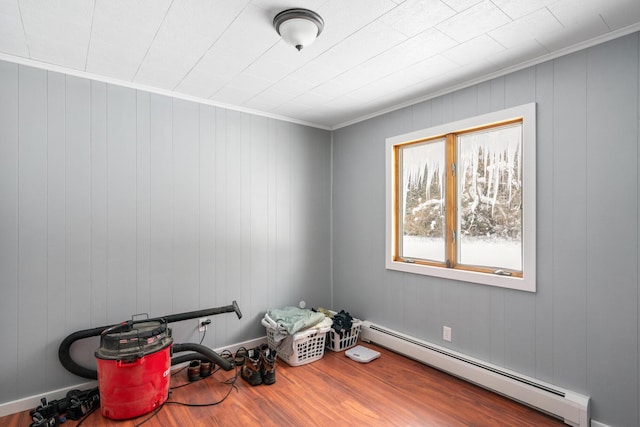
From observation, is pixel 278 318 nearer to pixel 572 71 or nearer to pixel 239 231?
pixel 239 231

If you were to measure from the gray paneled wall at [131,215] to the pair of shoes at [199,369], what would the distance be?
287 mm

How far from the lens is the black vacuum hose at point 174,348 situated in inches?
93.8

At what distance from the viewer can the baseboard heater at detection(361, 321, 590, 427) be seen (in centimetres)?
211

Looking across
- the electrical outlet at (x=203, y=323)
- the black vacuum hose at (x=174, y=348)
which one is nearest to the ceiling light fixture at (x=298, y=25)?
the black vacuum hose at (x=174, y=348)

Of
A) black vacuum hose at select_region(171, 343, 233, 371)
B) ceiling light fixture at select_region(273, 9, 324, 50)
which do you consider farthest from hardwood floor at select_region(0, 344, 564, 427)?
ceiling light fixture at select_region(273, 9, 324, 50)

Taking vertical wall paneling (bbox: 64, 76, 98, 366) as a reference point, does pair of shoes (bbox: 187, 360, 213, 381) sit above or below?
below

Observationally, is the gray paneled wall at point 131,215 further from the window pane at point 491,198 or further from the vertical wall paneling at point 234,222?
the window pane at point 491,198

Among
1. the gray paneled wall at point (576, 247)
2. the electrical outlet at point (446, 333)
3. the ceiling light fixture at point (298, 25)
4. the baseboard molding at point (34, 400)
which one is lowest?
the baseboard molding at point (34, 400)

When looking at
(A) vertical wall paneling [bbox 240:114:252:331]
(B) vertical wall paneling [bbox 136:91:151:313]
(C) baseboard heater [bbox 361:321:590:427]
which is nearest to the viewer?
(C) baseboard heater [bbox 361:321:590:427]

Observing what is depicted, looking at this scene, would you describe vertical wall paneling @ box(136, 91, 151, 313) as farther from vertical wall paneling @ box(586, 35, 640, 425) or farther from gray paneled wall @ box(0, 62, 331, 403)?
vertical wall paneling @ box(586, 35, 640, 425)

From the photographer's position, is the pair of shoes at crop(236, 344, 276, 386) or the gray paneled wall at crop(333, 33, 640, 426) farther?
the pair of shoes at crop(236, 344, 276, 386)

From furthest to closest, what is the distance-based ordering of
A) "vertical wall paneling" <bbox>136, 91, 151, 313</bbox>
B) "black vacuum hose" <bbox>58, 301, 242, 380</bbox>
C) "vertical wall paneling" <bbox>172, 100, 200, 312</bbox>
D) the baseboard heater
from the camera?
"vertical wall paneling" <bbox>172, 100, 200, 312</bbox> → "vertical wall paneling" <bbox>136, 91, 151, 313</bbox> → "black vacuum hose" <bbox>58, 301, 242, 380</bbox> → the baseboard heater

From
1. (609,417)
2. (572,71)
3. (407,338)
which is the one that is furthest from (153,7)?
(609,417)

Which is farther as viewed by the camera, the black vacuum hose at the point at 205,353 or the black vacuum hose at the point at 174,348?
the black vacuum hose at the point at 205,353
